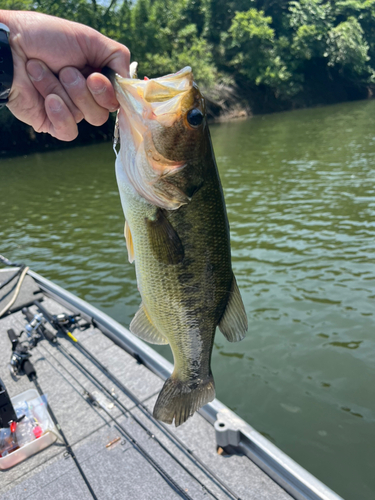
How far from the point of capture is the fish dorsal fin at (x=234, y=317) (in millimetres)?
1844

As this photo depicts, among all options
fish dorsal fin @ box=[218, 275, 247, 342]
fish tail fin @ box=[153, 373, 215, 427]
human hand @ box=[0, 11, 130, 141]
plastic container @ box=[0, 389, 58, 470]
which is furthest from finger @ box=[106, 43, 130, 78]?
plastic container @ box=[0, 389, 58, 470]

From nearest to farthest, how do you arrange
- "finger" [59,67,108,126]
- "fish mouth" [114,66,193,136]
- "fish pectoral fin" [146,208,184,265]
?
"fish mouth" [114,66,193,136], "fish pectoral fin" [146,208,184,265], "finger" [59,67,108,126]

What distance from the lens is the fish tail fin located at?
185 cm

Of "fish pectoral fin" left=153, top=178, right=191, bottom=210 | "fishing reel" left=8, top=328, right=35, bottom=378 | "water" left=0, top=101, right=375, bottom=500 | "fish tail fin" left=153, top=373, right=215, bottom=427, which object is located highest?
"fish pectoral fin" left=153, top=178, right=191, bottom=210

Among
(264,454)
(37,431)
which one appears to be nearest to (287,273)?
(264,454)

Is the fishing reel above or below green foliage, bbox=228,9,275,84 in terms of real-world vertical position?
below

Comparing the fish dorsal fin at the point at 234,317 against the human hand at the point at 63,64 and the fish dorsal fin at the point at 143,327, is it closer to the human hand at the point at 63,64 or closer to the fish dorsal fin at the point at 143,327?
the fish dorsal fin at the point at 143,327

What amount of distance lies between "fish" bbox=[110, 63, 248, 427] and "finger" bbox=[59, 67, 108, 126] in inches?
5.4

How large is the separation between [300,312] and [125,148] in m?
5.38

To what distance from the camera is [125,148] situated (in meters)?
1.66

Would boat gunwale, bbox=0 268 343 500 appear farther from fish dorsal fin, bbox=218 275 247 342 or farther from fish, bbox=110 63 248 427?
fish dorsal fin, bbox=218 275 247 342

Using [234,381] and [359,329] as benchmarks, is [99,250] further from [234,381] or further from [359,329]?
[359,329]

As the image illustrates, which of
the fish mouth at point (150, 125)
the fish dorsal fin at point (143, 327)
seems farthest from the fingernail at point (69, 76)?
the fish dorsal fin at point (143, 327)

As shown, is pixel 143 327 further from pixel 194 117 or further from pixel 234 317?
pixel 194 117
